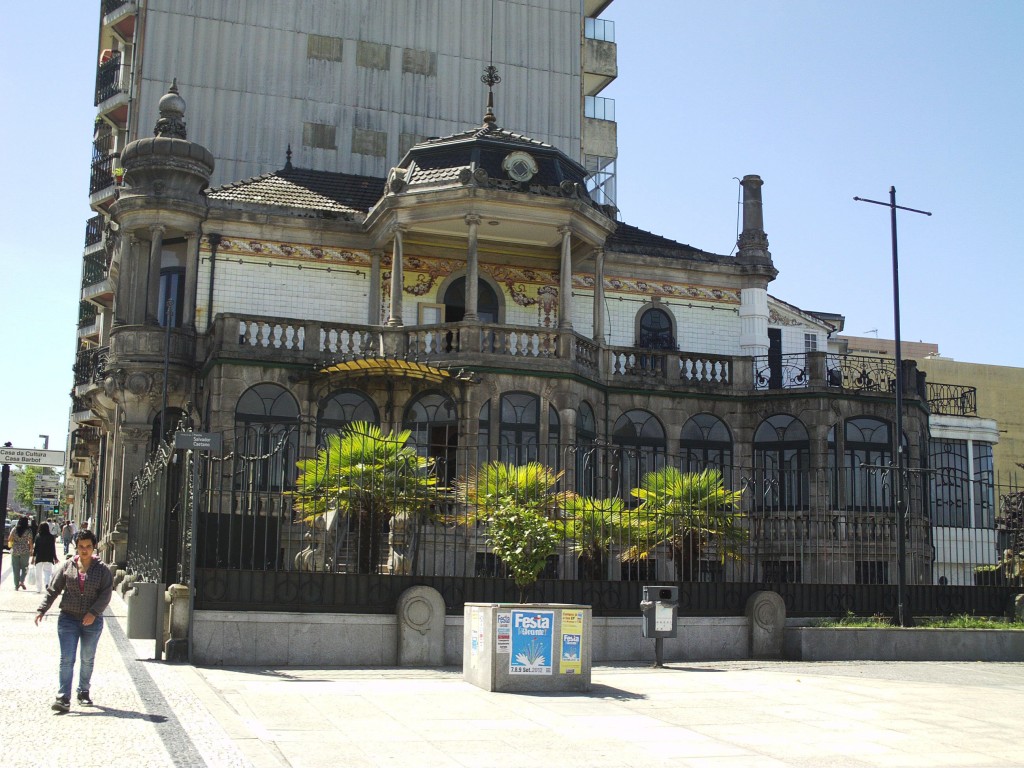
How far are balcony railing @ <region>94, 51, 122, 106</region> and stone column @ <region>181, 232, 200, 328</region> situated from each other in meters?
17.8

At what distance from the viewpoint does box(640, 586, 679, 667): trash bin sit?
18.2 metres

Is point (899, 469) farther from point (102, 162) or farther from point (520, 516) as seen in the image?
point (102, 162)

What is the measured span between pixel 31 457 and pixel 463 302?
12562mm

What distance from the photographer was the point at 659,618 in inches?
719

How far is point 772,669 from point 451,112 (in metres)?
30.7

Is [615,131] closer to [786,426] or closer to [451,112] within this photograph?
[451,112]

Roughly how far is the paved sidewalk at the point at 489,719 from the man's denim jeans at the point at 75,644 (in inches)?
13.3

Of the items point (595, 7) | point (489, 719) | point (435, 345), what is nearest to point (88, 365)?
point (435, 345)

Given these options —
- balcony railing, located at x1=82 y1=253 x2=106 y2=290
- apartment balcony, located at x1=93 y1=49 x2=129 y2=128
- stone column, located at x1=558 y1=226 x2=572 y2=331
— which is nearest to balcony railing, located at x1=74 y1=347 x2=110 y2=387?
balcony railing, located at x1=82 y1=253 x2=106 y2=290

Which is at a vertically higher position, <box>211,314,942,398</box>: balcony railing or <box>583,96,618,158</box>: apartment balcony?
<box>583,96,618,158</box>: apartment balcony

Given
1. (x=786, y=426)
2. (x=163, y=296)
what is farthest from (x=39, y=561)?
(x=786, y=426)

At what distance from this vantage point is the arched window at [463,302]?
3291 cm

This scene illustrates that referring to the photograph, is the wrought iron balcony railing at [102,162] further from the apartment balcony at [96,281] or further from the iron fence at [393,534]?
the iron fence at [393,534]

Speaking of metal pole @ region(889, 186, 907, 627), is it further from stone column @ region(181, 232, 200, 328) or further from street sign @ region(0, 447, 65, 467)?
stone column @ region(181, 232, 200, 328)
